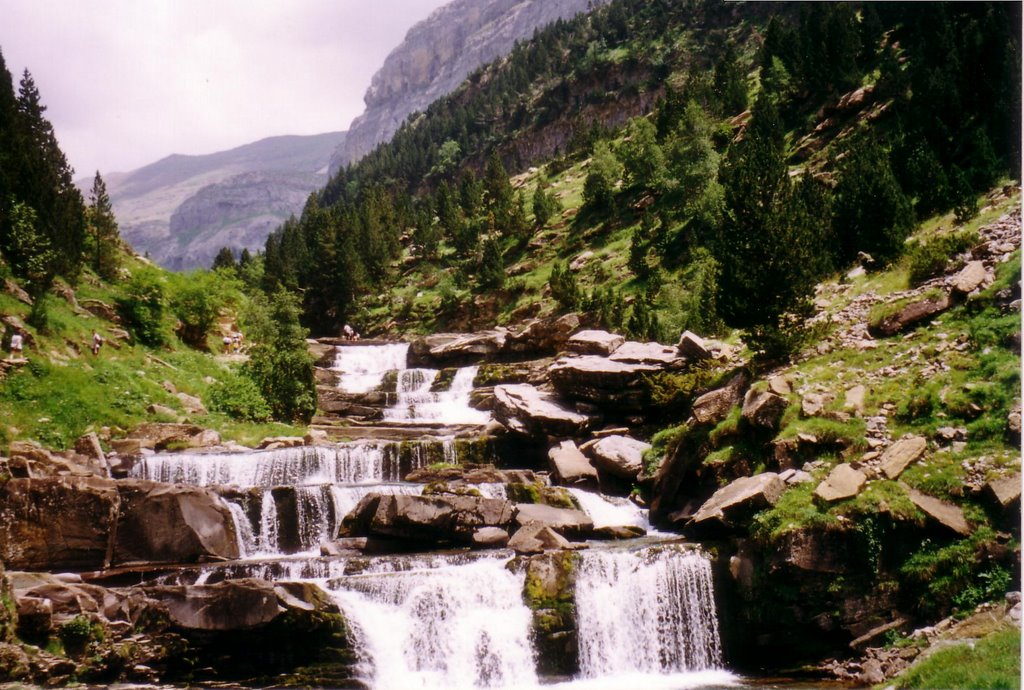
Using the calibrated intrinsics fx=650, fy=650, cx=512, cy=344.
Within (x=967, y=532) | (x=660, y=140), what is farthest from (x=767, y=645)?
(x=660, y=140)

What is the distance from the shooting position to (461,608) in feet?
57.7

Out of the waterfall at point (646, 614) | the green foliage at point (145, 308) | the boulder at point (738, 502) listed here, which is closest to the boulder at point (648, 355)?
the boulder at point (738, 502)

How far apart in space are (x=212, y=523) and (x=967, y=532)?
21.3m

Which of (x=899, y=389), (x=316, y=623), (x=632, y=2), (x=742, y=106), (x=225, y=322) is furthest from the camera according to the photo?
(x=632, y=2)

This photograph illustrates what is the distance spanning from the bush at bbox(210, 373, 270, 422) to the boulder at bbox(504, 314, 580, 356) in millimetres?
18113

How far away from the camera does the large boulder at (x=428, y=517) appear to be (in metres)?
21.3

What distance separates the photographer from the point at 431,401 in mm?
42062

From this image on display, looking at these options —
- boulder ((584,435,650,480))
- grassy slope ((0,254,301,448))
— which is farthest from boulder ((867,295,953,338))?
grassy slope ((0,254,301,448))

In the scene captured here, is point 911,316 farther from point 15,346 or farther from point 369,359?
point 369,359

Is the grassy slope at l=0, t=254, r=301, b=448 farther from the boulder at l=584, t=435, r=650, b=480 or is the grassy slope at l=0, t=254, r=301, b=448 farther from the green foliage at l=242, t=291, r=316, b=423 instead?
the boulder at l=584, t=435, r=650, b=480

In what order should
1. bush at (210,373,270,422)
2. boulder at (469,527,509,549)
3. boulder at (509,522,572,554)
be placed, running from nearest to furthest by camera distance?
boulder at (509,522,572,554), boulder at (469,527,509,549), bush at (210,373,270,422)

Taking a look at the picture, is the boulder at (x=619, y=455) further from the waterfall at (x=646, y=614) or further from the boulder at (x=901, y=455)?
the boulder at (x=901, y=455)

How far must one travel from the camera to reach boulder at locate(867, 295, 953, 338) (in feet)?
71.7

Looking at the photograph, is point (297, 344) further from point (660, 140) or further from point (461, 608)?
point (660, 140)
